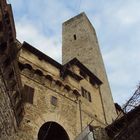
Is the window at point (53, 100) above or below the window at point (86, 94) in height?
below

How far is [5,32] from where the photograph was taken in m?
6.77

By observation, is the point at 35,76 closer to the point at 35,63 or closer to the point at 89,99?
the point at 35,63

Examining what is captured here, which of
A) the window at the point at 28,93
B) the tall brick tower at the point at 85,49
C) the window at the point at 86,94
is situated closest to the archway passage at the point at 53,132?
the window at the point at 28,93

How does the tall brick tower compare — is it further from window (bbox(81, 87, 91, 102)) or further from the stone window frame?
the stone window frame

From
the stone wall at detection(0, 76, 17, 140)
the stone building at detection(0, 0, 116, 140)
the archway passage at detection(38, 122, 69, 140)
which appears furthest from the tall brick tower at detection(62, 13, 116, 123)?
the stone wall at detection(0, 76, 17, 140)

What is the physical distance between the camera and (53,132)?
42.3ft

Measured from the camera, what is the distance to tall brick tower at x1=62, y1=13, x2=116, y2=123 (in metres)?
19.6

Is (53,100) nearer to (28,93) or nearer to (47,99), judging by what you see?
(47,99)

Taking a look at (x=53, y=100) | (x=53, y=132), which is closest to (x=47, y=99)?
(x=53, y=100)

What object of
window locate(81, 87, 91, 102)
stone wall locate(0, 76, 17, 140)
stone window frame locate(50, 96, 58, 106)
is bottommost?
stone wall locate(0, 76, 17, 140)

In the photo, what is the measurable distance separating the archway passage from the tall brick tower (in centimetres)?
604

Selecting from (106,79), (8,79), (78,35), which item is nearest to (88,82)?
(106,79)

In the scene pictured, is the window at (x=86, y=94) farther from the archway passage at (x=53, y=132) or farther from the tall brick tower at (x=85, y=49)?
the archway passage at (x=53, y=132)

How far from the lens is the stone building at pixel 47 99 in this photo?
26.2ft
